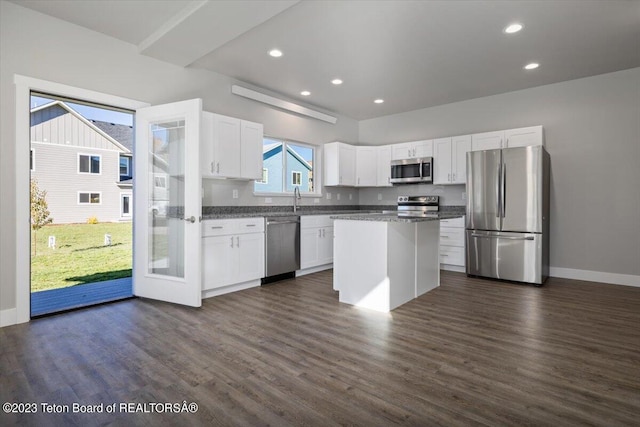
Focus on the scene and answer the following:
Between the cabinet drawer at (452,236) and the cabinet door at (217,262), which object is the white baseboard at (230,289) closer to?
the cabinet door at (217,262)

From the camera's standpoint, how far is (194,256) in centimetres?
342

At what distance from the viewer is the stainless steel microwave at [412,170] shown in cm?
573

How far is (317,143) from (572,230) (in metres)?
4.25

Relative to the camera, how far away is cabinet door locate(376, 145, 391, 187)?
6355 mm

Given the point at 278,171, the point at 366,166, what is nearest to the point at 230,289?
the point at 278,171

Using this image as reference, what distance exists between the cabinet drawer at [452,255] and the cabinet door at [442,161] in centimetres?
114

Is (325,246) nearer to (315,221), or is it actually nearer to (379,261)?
(315,221)

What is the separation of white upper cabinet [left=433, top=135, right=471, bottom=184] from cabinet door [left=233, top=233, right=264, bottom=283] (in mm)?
3262

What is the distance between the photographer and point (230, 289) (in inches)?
160

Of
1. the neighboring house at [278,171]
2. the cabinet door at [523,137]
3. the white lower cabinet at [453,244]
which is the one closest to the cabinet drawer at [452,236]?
the white lower cabinet at [453,244]

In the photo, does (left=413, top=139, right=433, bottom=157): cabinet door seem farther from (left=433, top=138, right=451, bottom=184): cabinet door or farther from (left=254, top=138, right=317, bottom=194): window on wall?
(left=254, top=138, right=317, bottom=194): window on wall

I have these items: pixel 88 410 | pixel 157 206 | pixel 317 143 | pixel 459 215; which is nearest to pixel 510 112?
pixel 459 215

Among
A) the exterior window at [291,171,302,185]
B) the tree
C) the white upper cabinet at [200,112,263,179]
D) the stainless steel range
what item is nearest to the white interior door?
the white upper cabinet at [200,112,263,179]

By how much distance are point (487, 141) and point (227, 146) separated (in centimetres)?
393
